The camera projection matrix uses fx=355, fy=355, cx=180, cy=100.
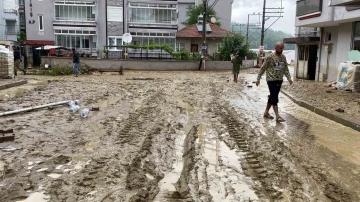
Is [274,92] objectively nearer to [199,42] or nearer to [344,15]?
[344,15]

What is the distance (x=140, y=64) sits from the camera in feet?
103

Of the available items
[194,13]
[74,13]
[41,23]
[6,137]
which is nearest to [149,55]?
[194,13]

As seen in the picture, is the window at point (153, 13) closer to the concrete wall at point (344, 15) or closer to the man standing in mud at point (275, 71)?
the concrete wall at point (344, 15)

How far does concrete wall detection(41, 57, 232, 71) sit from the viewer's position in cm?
2925

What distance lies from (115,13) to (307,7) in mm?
28434

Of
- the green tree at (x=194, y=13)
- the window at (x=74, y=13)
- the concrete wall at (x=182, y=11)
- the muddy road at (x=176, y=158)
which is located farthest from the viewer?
the concrete wall at (x=182, y=11)

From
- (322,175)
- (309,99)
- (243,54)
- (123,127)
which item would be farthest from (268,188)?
(243,54)

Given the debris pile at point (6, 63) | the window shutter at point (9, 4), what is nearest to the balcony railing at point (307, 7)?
the debris pile at point (6, 63)

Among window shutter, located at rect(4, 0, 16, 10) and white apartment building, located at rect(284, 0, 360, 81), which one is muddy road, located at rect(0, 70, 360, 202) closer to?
white apartment building, located at rect(284, 0, 360, 81)

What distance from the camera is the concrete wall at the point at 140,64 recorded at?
2925 centimetres

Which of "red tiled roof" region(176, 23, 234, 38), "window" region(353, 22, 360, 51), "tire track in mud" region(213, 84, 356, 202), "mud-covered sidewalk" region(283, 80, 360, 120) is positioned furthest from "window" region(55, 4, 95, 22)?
"tire track in mud" region(213, 84, 356, 202)

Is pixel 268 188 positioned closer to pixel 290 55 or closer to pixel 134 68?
pixel 134 68

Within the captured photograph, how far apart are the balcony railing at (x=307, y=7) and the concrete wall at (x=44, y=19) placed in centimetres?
3121

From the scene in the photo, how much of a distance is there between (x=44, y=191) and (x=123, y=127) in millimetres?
3540
